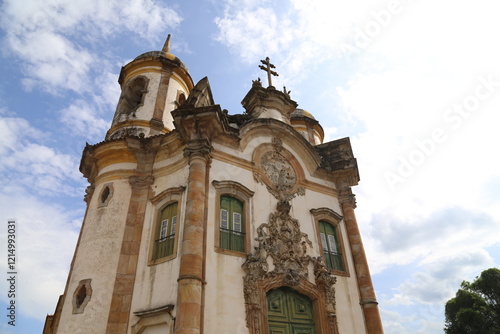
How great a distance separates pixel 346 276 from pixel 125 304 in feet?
27.0

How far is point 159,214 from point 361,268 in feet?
27.5

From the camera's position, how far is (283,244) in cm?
1243

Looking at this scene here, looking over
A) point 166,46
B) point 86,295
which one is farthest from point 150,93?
point 86,295

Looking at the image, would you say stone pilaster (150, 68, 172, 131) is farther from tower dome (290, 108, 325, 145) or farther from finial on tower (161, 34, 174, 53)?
tower dome (290, 108, 325, 145)

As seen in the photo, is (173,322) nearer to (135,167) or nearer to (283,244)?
(283,244)

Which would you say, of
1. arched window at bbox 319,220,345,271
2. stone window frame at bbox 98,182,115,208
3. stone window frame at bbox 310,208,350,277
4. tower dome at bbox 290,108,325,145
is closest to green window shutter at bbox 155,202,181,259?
stone window frame at bbox 98,182,115,208

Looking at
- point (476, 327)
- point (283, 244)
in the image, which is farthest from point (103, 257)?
point (476, 327)

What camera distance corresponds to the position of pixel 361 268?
45.8ft

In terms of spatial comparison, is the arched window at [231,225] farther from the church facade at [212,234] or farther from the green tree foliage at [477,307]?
the green tree foliage at [477,307]

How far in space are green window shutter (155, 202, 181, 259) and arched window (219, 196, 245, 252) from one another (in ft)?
5.35

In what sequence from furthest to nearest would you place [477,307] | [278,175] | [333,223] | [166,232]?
[477,307] → [333,223] → [278,175] → [166,232]

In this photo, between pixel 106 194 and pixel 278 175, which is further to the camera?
pixel 278 175

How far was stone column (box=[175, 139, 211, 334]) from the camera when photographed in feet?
29.8

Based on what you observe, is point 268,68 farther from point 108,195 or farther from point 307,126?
point 108,195
